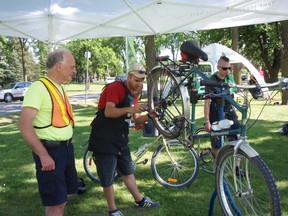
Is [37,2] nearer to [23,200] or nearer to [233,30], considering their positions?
[23,200]

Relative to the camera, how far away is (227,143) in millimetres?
3059

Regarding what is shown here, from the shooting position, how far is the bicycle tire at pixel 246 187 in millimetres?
2611

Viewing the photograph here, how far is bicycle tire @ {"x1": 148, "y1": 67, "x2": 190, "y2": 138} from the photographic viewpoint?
3.54 meters

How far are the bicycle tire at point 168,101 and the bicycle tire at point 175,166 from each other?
1.24m

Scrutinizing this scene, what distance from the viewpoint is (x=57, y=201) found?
3074mm

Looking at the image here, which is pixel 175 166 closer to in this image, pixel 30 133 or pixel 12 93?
pixel 30 133

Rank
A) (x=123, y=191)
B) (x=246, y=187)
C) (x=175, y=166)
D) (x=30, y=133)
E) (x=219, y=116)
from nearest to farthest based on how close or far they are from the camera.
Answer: (x=30, y=133) < (x=246, y=187) < (x=219, y=116) < (x=123, y=191) < (x=175, y=166)

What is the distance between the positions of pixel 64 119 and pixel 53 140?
0.71 feet

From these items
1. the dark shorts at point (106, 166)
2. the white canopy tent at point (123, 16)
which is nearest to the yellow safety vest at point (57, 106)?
the dark shorts at point (106, 166)

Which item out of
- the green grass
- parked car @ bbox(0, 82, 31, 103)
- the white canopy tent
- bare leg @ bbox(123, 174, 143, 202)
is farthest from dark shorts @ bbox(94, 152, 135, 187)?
parked car @ bbox(0, 82, 31, 103)

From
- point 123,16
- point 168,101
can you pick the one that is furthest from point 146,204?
point 123,16

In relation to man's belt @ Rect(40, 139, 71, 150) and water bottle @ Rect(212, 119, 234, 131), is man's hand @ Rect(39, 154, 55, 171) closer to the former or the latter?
man's belt @ Rect(40, 139, 71, 150)

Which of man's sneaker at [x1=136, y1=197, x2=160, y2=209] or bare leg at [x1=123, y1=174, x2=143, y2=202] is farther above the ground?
bare leg at [x1=123, y1=174, x2=143, y2=202]

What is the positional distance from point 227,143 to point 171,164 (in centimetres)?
247
